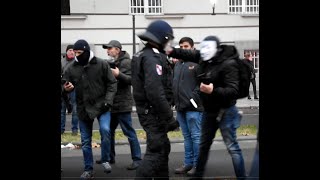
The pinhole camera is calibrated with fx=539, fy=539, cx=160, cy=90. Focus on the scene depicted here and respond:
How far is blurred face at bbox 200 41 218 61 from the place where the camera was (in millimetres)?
5023

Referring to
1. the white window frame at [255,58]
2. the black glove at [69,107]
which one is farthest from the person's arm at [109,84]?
the black glove at [69,107]

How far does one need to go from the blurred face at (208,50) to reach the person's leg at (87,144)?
5.57 feet

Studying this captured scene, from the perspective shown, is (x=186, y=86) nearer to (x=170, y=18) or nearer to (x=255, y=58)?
(x=170, y=18)

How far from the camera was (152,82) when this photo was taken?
15.8 feet

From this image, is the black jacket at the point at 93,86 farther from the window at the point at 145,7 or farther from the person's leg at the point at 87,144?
the window at the point at 145,7

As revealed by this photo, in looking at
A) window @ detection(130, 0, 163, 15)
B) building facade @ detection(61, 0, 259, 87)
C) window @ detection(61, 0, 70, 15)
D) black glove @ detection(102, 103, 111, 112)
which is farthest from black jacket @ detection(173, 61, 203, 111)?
window @ detection(61, 0, 70, 15)

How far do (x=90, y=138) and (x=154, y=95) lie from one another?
152cm

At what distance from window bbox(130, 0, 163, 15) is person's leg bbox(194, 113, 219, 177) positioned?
4.87ft

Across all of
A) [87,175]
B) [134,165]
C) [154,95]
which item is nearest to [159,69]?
[154,95]

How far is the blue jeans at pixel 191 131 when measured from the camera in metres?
5.96
